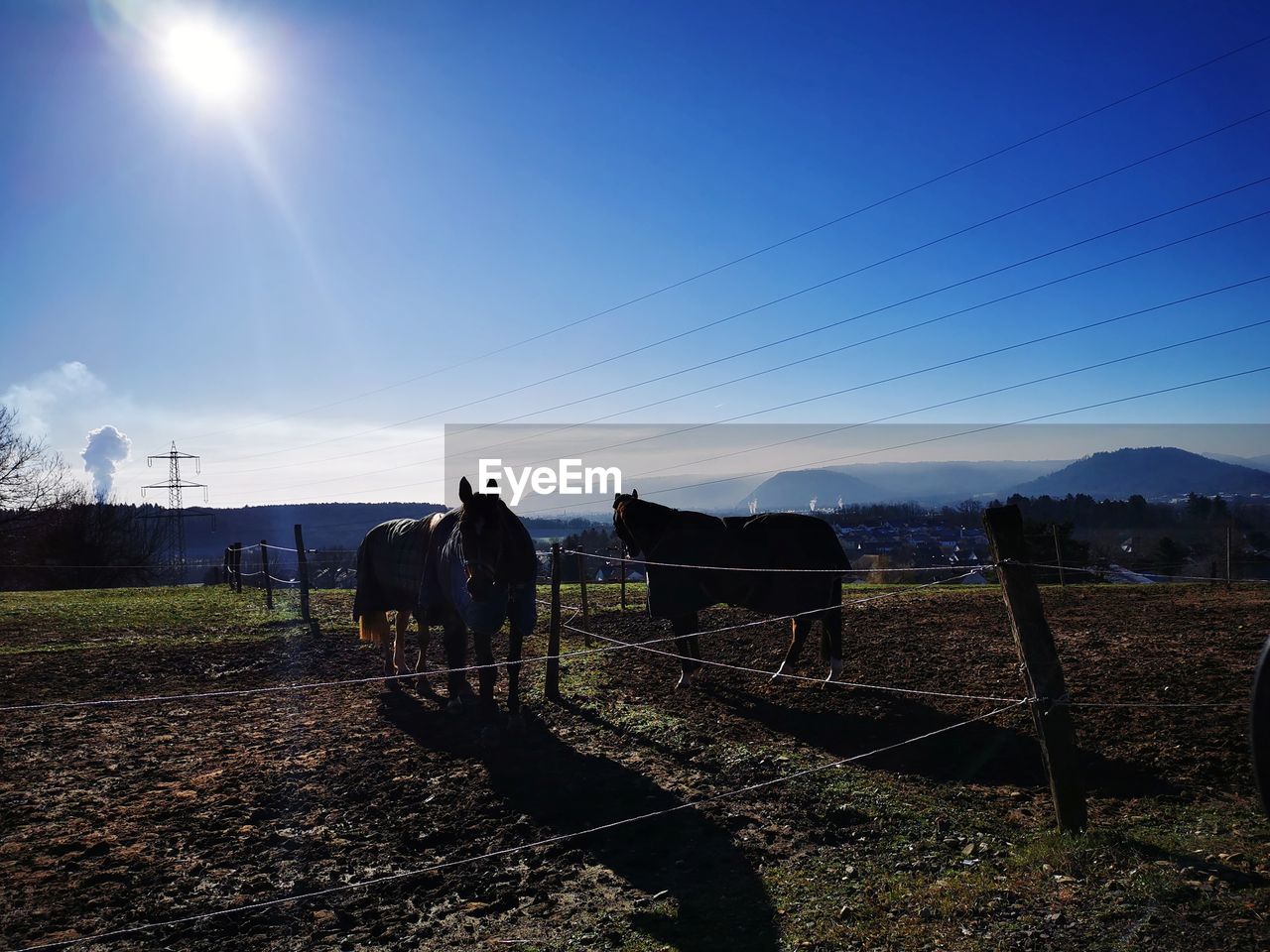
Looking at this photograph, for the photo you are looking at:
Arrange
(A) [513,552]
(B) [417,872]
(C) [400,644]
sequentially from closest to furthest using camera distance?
(B) [417,872] → (A) [513,552] → (C) [400,644]

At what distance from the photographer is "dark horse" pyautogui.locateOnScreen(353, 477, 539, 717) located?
6469 mm

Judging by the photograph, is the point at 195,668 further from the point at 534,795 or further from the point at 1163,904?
the point at 1163,904

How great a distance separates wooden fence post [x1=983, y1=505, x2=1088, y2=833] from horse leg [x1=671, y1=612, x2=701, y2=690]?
4.06m

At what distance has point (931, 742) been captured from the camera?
5746 millimetres

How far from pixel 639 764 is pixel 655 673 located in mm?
3091

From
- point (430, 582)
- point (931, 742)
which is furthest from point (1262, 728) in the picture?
point (430, 582)

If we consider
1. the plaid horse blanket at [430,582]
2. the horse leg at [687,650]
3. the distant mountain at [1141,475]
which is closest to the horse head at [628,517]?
the horse leg at [687,650]

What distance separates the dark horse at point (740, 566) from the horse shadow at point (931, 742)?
2.64 ft

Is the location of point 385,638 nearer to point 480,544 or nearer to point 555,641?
point 555,641

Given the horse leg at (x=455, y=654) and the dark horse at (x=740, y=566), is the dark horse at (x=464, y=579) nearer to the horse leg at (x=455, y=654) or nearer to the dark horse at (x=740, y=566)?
the horse leg at (x=455, y=654)

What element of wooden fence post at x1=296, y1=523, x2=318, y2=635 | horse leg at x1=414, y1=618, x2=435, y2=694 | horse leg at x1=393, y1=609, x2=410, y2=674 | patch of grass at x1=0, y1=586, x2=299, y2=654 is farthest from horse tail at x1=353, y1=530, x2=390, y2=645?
wooden fence post at x1=296, y1=523, x2=318, y2=635

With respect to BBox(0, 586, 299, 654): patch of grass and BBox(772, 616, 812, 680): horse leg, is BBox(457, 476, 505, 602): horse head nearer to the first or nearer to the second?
BBox(772, 616, 812, 680): horse leg

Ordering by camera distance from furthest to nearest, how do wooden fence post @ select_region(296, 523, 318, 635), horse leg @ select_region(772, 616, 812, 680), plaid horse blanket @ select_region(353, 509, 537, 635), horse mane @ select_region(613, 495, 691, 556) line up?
wooden fence post @ select_region(296, 523, 318, 635) → horse mane @ select_region(613, 495, 691, 556) → horse leg @ select_region(772, 616, 812, 680) → plaid horse blanket @ select_region(353, 509, 537, 635)

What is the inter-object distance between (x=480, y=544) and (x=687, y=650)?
9.56ft
